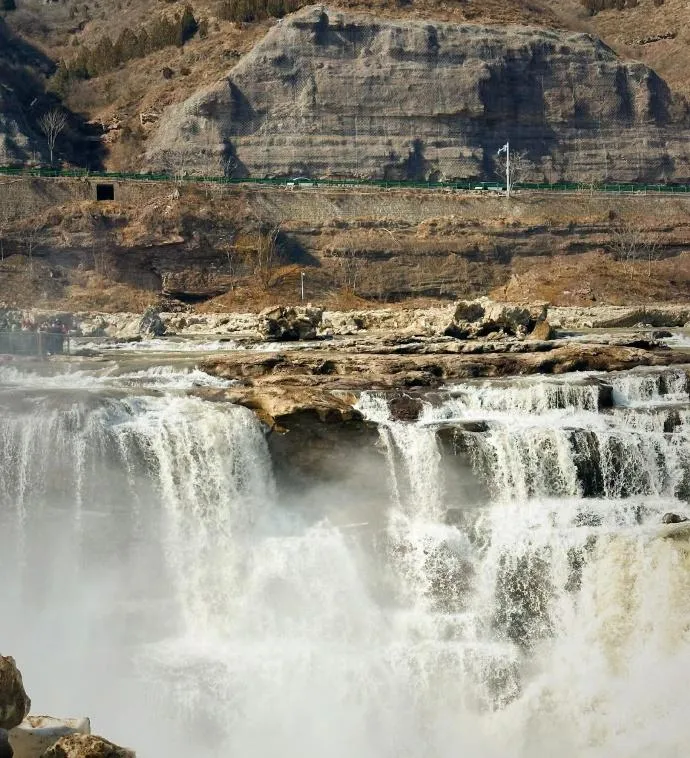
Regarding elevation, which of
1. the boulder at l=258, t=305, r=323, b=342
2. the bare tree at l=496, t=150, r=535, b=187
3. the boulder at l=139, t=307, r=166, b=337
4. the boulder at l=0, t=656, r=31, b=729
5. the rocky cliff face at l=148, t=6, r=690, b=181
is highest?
the rocky cliff face at l=148, t=6, r=690, b=181

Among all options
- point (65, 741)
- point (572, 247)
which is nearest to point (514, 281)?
point (572, 247)

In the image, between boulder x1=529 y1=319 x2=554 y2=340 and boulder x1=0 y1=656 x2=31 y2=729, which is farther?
boulder x1=529 y1=319 x2=554 y2=340

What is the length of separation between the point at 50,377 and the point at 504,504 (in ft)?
49.9

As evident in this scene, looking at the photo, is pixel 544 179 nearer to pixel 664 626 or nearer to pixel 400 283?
pixel 400 283

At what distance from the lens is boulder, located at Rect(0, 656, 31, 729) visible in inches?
563

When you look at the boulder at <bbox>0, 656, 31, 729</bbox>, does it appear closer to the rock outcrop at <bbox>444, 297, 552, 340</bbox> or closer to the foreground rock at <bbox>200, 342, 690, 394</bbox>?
the foreground rock at <bbox>200, 342, 690, 394</bbox>

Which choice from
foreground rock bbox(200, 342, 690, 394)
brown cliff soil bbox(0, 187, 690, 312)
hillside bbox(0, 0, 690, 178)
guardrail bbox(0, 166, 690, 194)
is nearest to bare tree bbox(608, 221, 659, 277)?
brown cliff soil bbox(0, 187, 690, 312)

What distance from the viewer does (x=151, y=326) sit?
51000mm

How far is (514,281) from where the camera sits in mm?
63438

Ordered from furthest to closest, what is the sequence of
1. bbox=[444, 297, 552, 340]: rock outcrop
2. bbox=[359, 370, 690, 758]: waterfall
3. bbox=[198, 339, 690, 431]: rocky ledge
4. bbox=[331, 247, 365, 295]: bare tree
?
bbox=[331, 247, 365, 295]: bare tree < bbox=[444, 297, 552, 340]: rock outcrop < bbox=[198, 339, 690, 431]: rocky ledge < bbox=[359, 370, 690, 758]: waterfall

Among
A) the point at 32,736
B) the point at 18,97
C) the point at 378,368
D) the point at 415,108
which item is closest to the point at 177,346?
the point at 378,368

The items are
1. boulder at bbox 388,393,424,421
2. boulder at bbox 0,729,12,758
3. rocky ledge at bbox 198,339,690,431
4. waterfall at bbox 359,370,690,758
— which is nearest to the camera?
boulder at bbox 0,729,12,758

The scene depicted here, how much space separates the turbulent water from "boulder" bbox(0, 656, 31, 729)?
7.55m

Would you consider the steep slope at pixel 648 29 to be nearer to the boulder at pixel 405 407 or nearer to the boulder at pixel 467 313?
the boulder at pixel 467 313
